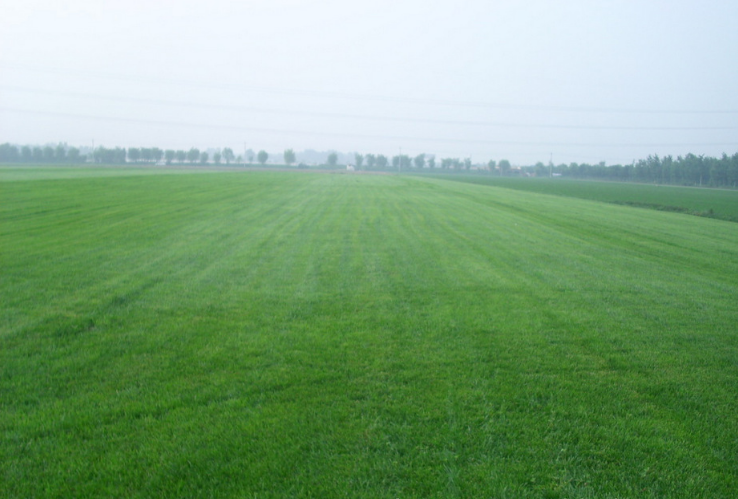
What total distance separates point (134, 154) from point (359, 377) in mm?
108876

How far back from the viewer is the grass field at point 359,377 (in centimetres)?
304

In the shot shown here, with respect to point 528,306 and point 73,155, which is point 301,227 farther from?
point 73,155

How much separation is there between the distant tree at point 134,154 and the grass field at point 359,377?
10016 cm

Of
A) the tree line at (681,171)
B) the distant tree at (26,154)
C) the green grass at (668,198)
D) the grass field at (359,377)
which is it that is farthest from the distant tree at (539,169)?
the grass field at (359,377)

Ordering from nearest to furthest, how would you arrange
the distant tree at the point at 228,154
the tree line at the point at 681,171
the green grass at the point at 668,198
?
the green grass at the point at 668,198, the tree line at the point at 681,171, the distant tree at the point at 228,154

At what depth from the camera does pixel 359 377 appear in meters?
4.32

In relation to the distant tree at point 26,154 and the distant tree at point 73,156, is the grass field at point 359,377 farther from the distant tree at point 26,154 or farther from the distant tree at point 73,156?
the distant tree at point 26,154

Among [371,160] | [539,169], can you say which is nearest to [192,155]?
[371,160]

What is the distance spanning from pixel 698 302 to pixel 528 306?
2949 millimetres

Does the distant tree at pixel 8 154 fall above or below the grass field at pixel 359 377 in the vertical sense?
above

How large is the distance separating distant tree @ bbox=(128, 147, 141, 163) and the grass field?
10016cm

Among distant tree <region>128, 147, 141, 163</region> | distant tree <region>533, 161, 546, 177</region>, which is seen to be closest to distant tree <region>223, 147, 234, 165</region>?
distant tree <region>128, 147, 141, 163</region>

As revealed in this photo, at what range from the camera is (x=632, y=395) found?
13.6ft

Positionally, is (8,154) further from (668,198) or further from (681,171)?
(681,171)
